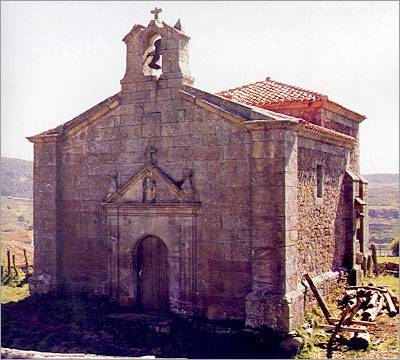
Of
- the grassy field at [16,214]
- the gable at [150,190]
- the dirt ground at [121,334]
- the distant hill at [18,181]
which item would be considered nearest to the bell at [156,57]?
the gable at [150,190]

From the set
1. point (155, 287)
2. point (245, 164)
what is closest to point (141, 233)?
point (155, 287)

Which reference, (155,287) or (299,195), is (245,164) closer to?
(299,195)

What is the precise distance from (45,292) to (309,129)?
26.8 feet

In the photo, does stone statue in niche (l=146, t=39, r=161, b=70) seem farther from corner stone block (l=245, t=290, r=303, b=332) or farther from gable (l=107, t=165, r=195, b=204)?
corner stone block (l=245, t=290, r=303, b=332)

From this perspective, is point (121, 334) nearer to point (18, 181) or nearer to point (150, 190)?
point (150, 190)

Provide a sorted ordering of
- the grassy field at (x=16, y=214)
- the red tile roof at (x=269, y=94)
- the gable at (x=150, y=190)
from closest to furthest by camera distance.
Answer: the gable at (x=150, y=190) < the red tile roof at (x=269, y=94) < the grassy field at (x=16, y=214)

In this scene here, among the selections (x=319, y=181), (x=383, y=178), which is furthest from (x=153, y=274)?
(x=383, y=178)

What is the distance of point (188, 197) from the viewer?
1198cm

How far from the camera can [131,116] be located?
1312 cm

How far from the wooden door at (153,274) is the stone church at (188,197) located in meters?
0.03

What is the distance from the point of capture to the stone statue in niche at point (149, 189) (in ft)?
41.3

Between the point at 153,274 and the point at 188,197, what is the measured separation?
231 cm

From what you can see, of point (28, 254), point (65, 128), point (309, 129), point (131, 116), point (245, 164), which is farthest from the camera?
point (28, 254)

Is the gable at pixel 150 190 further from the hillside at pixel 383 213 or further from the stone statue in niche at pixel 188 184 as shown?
the hillside at pixel 383 213
